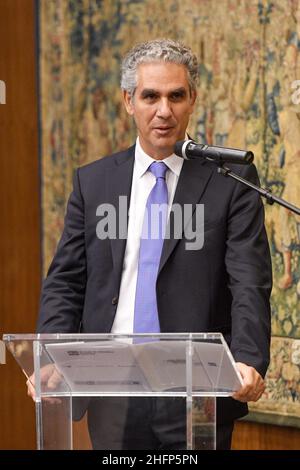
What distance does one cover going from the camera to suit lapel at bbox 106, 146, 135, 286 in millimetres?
3346

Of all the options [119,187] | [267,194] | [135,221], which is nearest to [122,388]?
[267,194]

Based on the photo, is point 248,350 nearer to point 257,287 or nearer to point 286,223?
point 257,287

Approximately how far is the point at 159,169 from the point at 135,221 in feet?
0.62

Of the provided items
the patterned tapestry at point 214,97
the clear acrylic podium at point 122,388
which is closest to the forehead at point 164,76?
the clear acrylic podium at point 122,388

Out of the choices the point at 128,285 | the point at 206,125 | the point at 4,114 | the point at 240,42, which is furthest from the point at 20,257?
the point at 128,285

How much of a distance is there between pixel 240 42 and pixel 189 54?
183 centimetres

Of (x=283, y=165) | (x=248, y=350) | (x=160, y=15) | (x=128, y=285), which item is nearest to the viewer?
(x=248, y=350)

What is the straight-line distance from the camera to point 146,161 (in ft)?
11.4

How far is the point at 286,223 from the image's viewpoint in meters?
5.06

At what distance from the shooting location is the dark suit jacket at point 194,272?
318 cm

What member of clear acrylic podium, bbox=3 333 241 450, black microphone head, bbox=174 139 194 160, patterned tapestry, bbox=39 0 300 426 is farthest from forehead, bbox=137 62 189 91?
patterned tapestry, bbox=39 0 300 426

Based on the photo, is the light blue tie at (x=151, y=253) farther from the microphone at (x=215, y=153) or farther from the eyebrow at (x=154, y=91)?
the microphone at (x=215, y=153)

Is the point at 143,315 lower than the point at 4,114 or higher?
lower

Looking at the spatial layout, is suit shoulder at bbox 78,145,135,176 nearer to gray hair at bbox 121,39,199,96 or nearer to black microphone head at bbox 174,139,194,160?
gray hair at bbox 121,39,199,96
